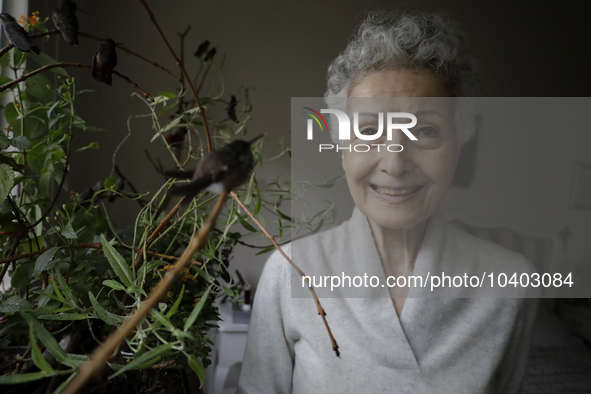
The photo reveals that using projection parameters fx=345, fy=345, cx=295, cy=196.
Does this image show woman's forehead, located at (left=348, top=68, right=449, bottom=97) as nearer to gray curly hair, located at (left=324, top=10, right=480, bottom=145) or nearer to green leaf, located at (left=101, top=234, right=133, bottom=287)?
gray curly hair, located at (left=324, top=10, right=480, bottom=145)

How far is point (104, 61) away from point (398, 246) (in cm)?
43

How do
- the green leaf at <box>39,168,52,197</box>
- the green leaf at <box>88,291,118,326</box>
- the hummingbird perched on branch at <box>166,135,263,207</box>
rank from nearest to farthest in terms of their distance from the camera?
the hummingbird perched on branch at <box>166,135,263,207</box> < the green leaf at <box>88,291,118,326</box> < the green leaf at <box>39,168,52,197</box>

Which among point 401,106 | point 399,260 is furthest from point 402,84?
point 399,260

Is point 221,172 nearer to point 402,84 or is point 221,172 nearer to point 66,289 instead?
point 66,289

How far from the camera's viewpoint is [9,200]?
34cm

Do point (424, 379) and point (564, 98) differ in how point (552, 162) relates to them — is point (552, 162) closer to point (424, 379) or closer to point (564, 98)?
point (564, 98)

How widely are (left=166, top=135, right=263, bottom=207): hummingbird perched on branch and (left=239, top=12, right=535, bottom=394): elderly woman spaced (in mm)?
370

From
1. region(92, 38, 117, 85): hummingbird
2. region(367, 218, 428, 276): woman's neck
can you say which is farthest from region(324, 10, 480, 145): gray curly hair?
region(92, 38, 117, 85): hummingbird

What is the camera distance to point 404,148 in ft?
1.49

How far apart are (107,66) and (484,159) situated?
0.52 metres

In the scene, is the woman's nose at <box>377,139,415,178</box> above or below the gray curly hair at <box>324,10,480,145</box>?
→ below

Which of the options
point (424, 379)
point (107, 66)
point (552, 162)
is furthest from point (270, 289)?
point (552, 162)

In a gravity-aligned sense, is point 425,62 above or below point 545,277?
above

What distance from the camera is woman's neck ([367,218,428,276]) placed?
1.69ft
